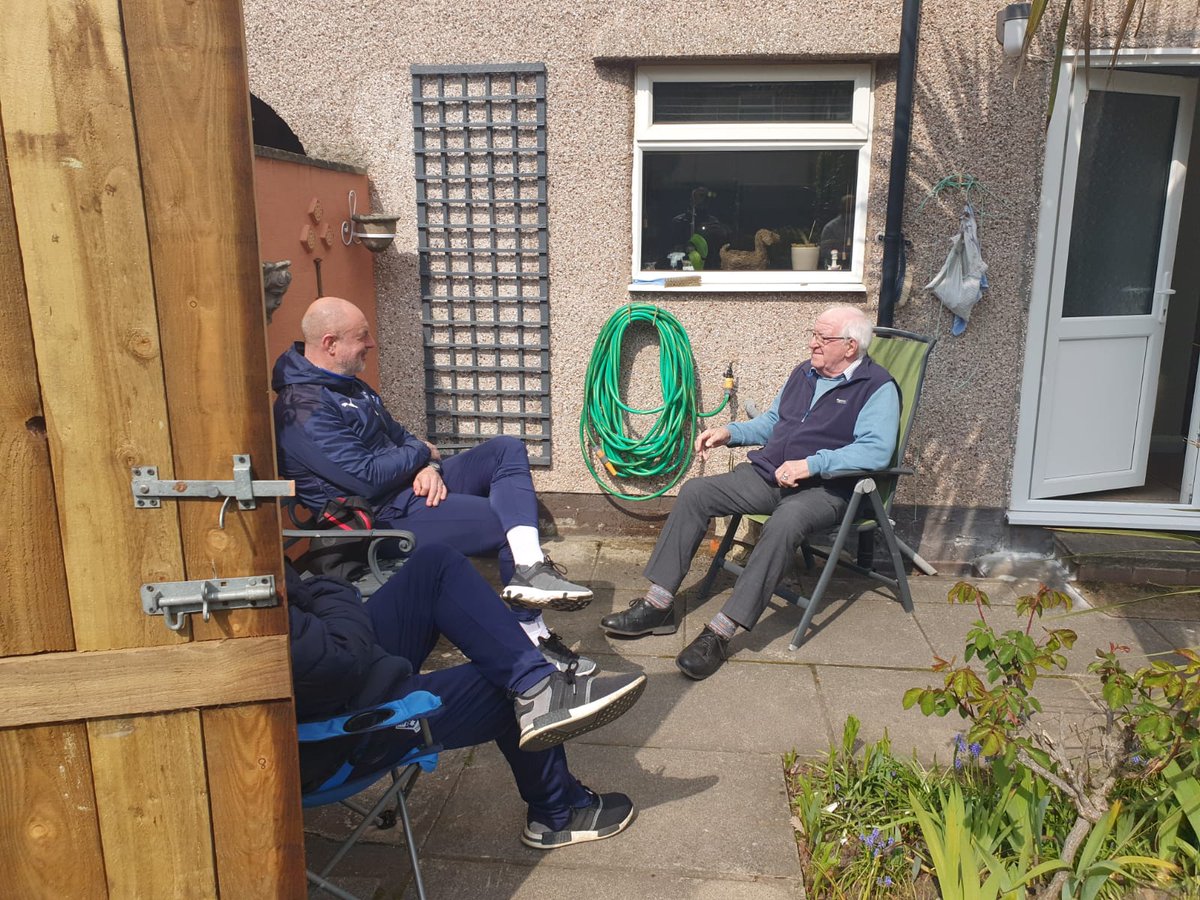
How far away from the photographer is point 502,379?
495cm

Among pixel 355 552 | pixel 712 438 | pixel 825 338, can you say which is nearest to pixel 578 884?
pixel 355 552

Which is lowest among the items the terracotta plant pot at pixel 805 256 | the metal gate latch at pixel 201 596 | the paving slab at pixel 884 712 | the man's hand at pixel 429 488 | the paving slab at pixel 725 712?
the paving slab at pixel 725 712

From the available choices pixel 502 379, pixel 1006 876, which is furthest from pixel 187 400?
pixel 502 379

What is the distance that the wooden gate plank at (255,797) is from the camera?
1.61 meters

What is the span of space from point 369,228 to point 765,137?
1.93 meters

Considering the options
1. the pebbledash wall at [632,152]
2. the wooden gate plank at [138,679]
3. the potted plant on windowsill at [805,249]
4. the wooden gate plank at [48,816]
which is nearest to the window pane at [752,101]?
the pebbledash wall at [632,152]

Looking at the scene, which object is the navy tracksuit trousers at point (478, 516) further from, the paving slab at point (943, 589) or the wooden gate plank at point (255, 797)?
the paving slab at point (943, 589)

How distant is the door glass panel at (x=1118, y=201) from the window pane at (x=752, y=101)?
118cm

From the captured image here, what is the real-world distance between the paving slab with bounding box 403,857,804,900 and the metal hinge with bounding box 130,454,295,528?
1.27 meters

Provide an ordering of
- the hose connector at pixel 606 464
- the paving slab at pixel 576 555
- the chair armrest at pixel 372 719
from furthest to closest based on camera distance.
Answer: the hose connector at pixel 606 464 < the paving slab at pixel 576 555 < the chair armrest at pixel 372 719

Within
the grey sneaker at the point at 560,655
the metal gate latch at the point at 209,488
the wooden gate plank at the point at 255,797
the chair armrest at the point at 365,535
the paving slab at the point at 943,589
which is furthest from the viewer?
the paving slab at the point at 943,589

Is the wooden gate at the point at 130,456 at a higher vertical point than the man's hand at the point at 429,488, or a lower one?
higher

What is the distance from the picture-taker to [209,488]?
4.95ft

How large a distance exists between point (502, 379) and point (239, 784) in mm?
3441
